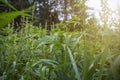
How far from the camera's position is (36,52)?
259 centimetres

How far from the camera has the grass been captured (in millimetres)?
1310

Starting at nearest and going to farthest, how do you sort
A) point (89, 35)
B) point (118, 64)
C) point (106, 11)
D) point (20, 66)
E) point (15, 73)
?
point (118, 64) < point (106, 11) < point (89, 35) < point (15, 73) < point (20, 66)

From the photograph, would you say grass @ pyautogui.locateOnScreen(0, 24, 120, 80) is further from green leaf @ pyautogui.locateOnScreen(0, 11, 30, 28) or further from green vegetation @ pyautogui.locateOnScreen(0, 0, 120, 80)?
green leaf @ pyautogui.locateOnScreen(0, 11, 30, 28)

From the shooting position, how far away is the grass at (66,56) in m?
1.31

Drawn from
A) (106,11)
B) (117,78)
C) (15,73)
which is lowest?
(15,73)

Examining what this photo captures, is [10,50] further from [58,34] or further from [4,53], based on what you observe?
[58,34]

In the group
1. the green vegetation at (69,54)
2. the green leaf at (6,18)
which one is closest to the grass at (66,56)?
the green vegetation at (69,54)

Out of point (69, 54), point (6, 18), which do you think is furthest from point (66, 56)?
point (6, 18)

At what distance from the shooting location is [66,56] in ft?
5.66

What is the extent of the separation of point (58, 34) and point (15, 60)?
2.16 ft

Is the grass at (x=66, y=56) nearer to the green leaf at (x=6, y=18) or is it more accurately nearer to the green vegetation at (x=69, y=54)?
the green vegetation at (x=69, y=54)

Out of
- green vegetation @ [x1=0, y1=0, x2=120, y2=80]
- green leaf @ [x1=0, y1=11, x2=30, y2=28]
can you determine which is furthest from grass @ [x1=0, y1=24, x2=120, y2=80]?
green leaf @ [x1=0, y1=11, x2=30, y2=28]

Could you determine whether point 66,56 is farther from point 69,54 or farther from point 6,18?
point 6,18

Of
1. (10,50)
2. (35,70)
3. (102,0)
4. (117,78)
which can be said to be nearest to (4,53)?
(10,50)
